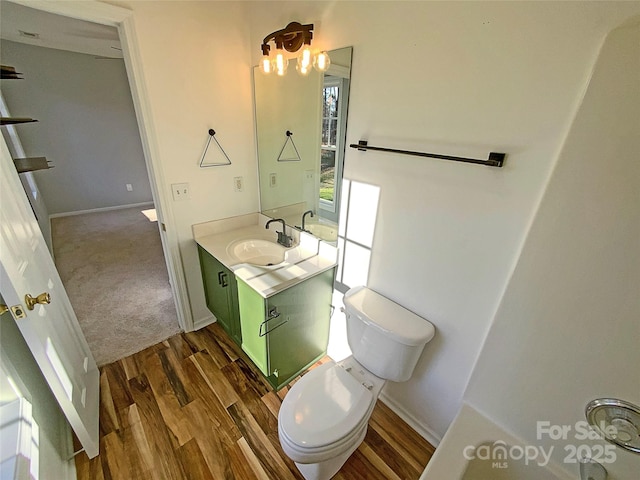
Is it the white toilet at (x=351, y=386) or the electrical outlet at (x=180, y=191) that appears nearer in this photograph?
the white toilet at (x=351, y=386)

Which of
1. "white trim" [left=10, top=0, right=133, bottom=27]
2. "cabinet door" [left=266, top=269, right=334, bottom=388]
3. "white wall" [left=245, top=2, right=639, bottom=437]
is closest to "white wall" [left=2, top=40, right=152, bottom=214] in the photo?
"white trim" [left=10, top=0, right=133, bottom=27]

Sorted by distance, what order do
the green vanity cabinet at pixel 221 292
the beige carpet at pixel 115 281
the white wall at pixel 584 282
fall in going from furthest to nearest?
1. the beige carpet at pixel 115 281
2. the green vanity cabinet at pixel 221 292
3. the white wall at pixel 584 282

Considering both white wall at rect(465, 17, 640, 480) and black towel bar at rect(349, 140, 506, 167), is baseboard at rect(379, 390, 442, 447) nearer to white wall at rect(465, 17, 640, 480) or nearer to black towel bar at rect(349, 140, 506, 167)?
white wall at rect(465, 17, 640, 480)

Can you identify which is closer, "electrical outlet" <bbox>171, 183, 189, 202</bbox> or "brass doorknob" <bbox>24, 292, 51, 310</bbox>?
"brass doorknob" <bbox>24, 292, 51, 310</bbox>

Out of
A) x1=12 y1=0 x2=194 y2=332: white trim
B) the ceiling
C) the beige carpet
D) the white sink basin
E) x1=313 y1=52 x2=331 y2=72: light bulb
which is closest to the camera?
x1=12 y1=0 x2=194 y2=332: white trim

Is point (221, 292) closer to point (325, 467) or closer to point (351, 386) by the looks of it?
point (351, 386)

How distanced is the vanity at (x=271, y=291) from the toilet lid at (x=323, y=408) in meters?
0.33

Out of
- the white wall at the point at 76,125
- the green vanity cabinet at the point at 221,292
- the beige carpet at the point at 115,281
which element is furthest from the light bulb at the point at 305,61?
the white wall at the point at 76,125

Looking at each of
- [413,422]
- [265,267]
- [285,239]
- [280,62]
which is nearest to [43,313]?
[265,267]

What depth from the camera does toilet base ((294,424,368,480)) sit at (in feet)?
4.07

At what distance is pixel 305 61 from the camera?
1.43m

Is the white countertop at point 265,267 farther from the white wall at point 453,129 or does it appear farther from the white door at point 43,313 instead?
the white door at point 43,313

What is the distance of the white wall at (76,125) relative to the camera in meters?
3.71

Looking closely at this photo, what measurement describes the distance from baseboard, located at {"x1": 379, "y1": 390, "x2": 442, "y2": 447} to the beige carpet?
168 cm
